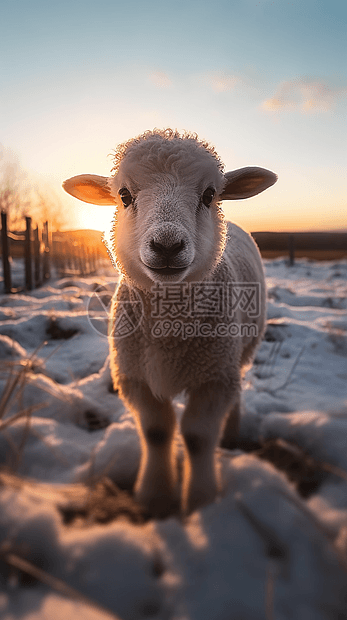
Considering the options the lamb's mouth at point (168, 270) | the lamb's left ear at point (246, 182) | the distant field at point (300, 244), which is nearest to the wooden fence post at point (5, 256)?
the lamb's left ear at point (246, 182)

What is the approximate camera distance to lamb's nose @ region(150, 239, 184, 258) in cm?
141

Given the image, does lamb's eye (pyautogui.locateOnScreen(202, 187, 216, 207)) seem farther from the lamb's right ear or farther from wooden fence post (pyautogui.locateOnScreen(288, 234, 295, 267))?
wooden fence post (pyautogui.locateOnScreen(288, 234, 295, 267))

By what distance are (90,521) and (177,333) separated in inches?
34.4

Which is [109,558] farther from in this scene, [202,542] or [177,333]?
[177,333]

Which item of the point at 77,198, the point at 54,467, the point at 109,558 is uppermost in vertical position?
the point at 77,198

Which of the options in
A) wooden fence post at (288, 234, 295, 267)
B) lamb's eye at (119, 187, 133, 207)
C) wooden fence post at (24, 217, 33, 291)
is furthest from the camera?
wooden fence post at (288, 234, 295, 267)

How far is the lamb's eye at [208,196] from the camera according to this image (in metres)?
1.84

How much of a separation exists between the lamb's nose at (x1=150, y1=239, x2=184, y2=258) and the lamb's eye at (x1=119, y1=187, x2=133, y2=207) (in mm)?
537

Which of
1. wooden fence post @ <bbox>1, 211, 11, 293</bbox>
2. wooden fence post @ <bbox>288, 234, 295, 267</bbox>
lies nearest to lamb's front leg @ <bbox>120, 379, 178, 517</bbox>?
wooden fence post @ <bbox>1, 211, 11, 293</bbox>

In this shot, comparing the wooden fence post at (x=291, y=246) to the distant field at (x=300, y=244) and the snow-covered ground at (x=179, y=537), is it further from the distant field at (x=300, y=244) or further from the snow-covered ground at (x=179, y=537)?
the snow-covered ground at (x=179, y=537)

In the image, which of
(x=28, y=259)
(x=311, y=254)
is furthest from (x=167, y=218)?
(x=311, y=254)

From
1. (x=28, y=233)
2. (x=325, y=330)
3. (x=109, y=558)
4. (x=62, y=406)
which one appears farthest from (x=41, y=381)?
(x=28, y=233)

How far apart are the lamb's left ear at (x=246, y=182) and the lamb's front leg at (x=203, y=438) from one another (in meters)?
1.21

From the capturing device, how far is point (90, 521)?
3.79 feet
